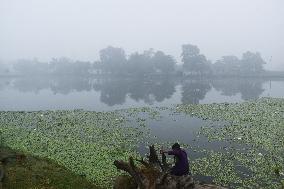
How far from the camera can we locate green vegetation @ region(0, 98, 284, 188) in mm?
20203

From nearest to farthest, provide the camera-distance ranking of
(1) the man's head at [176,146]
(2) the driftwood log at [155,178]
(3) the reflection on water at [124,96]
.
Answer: (2) the driftwood log at [155,178]
(1) the man's head at [176,146]
(3) the reflection on water at [124,96]

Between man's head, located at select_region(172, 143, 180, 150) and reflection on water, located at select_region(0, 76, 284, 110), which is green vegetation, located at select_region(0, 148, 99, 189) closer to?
man's head, located at select_region(172, 143, 180, 150)

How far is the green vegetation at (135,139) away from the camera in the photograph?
20203 mm

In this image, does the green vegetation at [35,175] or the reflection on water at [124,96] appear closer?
the green vegetation at [35,175]

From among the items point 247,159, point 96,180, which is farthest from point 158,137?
point 96,180

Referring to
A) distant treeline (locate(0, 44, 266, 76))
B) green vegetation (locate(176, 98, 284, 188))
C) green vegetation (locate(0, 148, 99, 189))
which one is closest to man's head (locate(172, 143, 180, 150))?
green vegetation (locate(0, 148, 99, 189))

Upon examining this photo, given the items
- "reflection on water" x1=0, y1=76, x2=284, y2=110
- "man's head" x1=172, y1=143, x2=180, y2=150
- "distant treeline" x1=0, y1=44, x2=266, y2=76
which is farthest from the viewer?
"distant treeline" x1=0, y1=44, x2=266, y2=76

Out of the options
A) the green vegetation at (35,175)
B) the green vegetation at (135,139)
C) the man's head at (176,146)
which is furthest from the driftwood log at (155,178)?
the green vegetation at (135,139)

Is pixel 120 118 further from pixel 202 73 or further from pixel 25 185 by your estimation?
pixel 202 73

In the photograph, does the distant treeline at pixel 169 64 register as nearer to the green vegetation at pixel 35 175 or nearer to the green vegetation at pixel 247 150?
the green vegetation at pixel 247 150

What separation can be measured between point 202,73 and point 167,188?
427 ft

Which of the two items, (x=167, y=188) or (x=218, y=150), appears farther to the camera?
(x=218, y=150)

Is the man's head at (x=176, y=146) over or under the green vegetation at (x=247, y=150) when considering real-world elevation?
over

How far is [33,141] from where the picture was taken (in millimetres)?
27406
